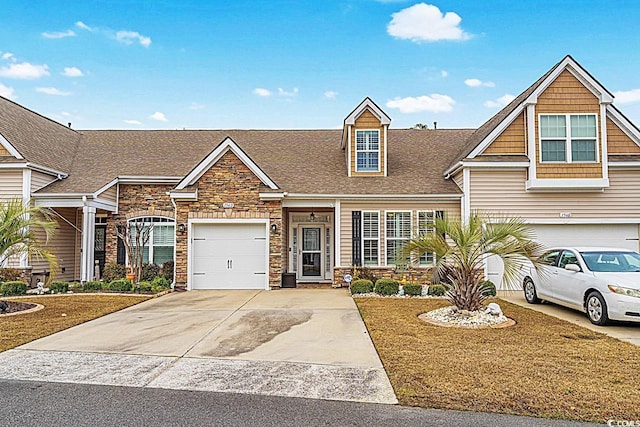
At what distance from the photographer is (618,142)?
48.1 feet

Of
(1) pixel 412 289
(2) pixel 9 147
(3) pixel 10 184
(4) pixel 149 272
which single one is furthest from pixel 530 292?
(2) pixel 9 147

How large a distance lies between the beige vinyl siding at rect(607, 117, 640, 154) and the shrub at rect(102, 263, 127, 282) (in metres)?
16.7

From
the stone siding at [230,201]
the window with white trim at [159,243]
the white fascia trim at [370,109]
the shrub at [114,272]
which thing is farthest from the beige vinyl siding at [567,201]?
the shrub at [114,272]

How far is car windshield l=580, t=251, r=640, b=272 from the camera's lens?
9.20 meters

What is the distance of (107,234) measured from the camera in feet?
53.0

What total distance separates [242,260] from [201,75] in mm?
9476

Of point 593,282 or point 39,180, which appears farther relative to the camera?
point 39,180

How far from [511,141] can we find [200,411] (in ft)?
43.5

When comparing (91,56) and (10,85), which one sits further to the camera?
(10,85)

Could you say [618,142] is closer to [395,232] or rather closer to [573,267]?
[573,267]

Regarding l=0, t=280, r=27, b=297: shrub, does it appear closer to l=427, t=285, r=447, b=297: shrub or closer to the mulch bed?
the mulch bed

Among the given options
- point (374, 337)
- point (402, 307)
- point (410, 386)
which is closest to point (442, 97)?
point (402, 307)

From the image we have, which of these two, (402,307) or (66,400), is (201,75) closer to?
(402,307)

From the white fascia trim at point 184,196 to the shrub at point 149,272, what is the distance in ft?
8.73
